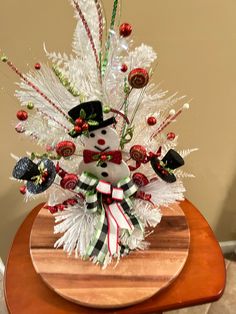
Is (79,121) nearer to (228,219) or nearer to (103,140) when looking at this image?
(103,140)

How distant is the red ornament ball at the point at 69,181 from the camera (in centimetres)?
71

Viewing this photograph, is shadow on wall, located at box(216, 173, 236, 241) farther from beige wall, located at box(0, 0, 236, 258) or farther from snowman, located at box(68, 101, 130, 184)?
snowman, located at box(68, 101, 130, 184)

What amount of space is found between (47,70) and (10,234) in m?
0.75

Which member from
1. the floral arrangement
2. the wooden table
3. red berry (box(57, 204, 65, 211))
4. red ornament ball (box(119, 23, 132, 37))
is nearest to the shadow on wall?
the wooden table

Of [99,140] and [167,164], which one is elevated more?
[99,140]

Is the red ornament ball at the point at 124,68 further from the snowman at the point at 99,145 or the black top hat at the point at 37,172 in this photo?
the black top hat at the point at 37,172

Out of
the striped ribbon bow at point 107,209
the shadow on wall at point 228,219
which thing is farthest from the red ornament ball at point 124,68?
the shadow on wall at point 228,219

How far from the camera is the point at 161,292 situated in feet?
2.43

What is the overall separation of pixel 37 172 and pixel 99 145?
0.13m

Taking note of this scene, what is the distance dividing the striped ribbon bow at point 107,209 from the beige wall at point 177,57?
1.08 feet

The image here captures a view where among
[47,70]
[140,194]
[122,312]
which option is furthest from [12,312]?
[47,70]

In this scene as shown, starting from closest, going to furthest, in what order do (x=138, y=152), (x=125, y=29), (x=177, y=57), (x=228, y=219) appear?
1. (x=125, y=29)
2. (x=138, y=152)
3. (x=177, y=57)
4. (x=228, y=219)

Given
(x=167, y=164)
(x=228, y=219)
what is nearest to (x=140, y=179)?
(x=167, y=164)

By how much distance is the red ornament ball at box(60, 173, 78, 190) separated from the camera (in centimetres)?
71
